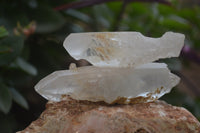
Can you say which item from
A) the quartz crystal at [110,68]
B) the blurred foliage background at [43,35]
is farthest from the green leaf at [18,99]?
the quartz crystal at [110,68]

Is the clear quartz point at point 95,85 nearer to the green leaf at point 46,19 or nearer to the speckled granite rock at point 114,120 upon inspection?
the speckled granite rock at point 114,120

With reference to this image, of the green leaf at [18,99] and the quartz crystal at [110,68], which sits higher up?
the quartz crystal at [110,68]

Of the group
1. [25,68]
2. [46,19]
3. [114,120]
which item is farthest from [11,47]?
[114,120]

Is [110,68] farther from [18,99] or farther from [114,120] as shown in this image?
[18,99]

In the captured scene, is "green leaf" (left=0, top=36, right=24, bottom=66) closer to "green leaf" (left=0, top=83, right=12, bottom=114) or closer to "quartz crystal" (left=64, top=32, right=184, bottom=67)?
"green leaf" (left=0, top=83, right=12, bottom=114)

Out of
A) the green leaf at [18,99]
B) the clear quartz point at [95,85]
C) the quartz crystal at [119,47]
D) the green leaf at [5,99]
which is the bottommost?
the green leaf at [18,99]
